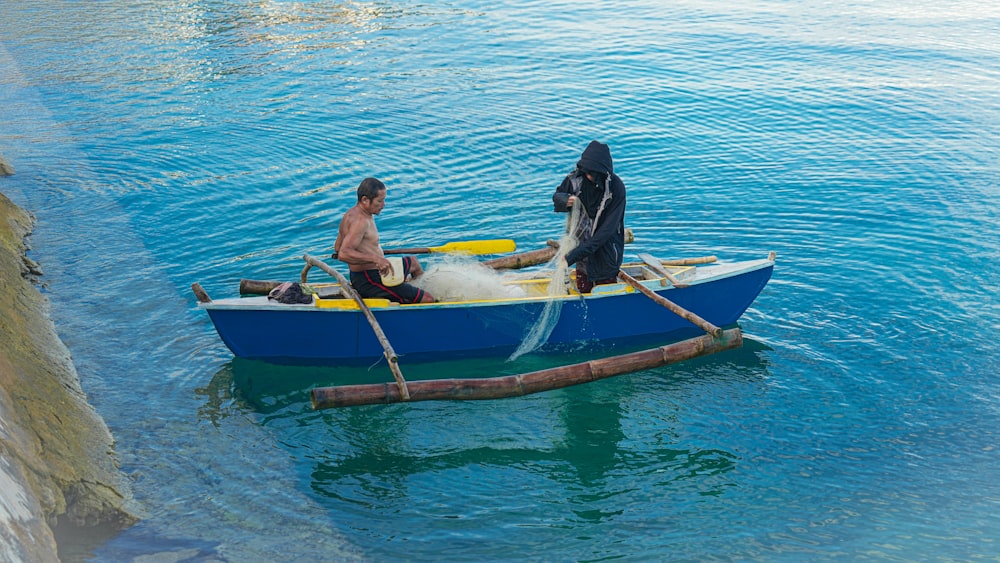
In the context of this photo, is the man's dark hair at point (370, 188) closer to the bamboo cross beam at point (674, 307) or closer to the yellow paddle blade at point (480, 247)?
the yellow paddle blade at point (480, 247)

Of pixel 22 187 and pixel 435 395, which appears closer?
pixel 435 395

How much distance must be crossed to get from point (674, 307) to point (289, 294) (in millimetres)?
4394

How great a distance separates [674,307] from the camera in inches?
403

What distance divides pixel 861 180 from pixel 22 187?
15.4m

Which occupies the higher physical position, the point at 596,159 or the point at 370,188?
the point at 596,159

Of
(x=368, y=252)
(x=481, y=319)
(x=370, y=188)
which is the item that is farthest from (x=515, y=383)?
(x=370, y=188)

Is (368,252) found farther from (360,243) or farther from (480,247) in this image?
(480,247)

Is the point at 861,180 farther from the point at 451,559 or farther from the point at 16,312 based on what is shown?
the point at 16,312

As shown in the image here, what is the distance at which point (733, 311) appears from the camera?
11320 millimetres

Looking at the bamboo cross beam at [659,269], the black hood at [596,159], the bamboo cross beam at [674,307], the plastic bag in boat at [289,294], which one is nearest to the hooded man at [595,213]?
the black hood at [596,159]

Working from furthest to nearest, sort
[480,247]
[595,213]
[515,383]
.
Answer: [480,247]
[595,213]
[515,383]

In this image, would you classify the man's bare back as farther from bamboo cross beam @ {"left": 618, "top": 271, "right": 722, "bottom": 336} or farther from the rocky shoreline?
the rocky shoreline

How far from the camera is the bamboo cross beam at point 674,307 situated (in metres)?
9.80

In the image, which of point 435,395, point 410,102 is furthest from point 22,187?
point 435,395
